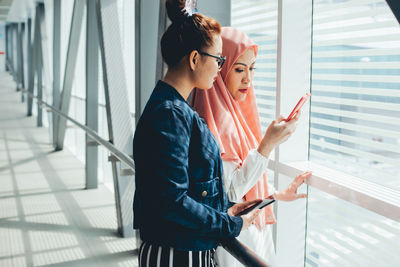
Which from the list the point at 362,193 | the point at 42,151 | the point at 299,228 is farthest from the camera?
the point at 42,151

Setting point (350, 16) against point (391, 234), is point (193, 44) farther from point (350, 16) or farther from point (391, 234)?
point (391, 234)

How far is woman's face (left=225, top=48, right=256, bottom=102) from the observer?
1.62 m

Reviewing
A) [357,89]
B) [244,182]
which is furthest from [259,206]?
[357,89]

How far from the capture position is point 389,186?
1.70 meters

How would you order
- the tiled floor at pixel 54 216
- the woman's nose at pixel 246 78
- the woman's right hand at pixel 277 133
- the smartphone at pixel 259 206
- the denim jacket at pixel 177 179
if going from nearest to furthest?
1. the denim jacket at pixel 177 179
2. the smartphone at pixel 259 206
3. the woman's right hand at pixel 277 133
4. the woman's nose at pixel 246 78
5. the tiled floor at pixel 54 216

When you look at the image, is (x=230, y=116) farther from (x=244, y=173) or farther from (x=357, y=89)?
(x=357, y=89)

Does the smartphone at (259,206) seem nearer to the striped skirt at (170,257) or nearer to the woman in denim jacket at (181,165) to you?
the woman in denim jacket at (181,165)

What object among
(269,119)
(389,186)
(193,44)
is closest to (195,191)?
Answer: (193,44)

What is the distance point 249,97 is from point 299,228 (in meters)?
0.89

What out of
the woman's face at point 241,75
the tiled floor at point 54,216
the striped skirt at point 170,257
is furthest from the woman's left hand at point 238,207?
the tiled floor at point 54,216

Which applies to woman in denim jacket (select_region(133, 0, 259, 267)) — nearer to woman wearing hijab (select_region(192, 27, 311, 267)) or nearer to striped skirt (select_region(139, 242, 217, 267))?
striped skirt (select_region(139, 242, 217, 267))

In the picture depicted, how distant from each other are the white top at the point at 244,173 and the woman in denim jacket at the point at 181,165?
20cm

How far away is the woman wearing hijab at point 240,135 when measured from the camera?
4.73 feet

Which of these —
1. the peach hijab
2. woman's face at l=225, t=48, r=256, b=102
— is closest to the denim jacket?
the peach hijab
